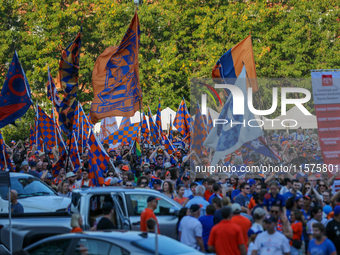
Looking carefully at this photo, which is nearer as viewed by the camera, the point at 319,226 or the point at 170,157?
the point at 319,226

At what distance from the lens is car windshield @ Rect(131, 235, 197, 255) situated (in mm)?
6250

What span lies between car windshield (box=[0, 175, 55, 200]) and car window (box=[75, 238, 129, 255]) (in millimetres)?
6174

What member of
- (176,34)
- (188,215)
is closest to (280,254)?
(188,215)

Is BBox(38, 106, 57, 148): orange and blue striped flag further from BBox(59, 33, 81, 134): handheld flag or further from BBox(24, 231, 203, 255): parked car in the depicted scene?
BBox(24, 231, 203, 255): parked car

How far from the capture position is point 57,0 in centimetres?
4078

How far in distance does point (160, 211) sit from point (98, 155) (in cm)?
411

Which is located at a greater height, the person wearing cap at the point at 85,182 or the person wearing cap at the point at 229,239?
the person wearing cap at the point at 85,182

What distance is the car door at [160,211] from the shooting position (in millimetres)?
9409

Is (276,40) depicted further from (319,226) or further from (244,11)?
(319,226)

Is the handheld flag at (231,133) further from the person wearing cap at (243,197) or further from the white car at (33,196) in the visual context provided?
the white car at (33,196)

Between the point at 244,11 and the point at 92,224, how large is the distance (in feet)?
116

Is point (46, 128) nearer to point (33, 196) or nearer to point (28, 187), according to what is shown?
point (28, 187)

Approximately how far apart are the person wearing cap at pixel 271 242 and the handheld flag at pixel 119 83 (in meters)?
10.4

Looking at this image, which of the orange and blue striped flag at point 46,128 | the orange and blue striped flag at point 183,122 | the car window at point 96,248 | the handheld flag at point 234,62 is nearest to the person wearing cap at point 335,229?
the car window at point 96,248
